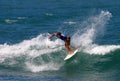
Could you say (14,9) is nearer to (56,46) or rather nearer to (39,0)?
(39,0)

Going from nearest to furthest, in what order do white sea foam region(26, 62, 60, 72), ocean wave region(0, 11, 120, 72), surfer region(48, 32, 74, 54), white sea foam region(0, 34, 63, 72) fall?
surfer region(48, 32, 74, 54) < white sea foam region(26, 62, 60, 72) < ocean wave region(0, 11, 120, 72) < white sea foam region(0, 34, 63, 72)

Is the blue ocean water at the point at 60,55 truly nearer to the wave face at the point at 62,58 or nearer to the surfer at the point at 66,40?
the wave face at the point at 62,58

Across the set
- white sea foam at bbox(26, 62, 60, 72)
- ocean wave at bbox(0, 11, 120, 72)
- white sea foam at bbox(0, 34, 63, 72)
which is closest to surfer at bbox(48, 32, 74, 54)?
ocean wave at bbox(0, 11, 120, 72)

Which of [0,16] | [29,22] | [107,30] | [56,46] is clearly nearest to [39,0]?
[0,16]

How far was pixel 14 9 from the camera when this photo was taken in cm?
6103

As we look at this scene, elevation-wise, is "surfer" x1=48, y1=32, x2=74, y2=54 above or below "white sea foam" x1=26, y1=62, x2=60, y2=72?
above

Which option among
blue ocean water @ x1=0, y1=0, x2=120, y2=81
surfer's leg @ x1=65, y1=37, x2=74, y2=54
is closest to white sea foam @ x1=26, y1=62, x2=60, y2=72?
blue ocean water @ x1=0, y1=0, x2=120, y2=81

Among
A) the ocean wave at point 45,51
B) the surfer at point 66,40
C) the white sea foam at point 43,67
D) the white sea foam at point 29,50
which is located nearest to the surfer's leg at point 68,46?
the surfer at point 66,40

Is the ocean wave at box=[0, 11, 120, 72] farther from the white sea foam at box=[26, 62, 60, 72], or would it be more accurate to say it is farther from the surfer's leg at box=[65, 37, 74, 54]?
the surfer's leg at box=[65, 37, 74, 54]

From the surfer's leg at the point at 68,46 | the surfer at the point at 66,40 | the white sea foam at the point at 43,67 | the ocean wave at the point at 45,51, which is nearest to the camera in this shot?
the surfer at the point at 66,40

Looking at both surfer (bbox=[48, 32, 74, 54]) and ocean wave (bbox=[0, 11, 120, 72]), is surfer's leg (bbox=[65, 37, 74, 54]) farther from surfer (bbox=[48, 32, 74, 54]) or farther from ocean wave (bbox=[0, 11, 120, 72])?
ocean wave (bbox=[0, 11, 120, 72])

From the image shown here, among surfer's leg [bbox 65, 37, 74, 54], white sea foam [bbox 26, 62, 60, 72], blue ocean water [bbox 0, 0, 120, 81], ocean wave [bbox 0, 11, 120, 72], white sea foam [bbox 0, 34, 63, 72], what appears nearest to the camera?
blue ocean water [bbox 0, 0, 120, 81]

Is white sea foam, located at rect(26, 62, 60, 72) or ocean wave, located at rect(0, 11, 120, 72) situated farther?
ocean wave, located at rect(0, 11, 120, 72)

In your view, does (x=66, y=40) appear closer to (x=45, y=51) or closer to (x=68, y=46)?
(x=68, y=46)
